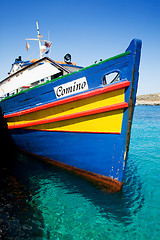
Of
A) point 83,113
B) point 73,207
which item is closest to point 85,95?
point 83,113

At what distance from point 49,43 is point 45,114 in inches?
187

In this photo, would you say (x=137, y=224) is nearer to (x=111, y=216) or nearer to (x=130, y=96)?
(x=111, y=216)

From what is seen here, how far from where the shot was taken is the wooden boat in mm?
3342

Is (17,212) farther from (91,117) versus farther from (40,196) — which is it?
(91,117)

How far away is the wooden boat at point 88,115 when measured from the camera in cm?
334

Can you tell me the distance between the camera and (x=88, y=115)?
381 cm

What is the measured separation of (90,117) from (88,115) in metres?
0.07

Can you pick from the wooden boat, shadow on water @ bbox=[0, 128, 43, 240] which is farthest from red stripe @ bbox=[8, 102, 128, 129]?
shadow on water @ bbox=[0, 128, 43, 240]

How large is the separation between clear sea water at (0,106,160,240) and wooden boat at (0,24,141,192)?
434 millimetres

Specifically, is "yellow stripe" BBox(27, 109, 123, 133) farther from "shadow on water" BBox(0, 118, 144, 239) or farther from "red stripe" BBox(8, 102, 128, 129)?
"shadow on water" BBox(0, 118, 144, 239)

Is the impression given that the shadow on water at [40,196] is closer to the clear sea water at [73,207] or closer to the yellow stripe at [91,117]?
the clear sea water at [73,207]

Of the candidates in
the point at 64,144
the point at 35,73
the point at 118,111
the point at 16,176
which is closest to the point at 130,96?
the point at 118,111

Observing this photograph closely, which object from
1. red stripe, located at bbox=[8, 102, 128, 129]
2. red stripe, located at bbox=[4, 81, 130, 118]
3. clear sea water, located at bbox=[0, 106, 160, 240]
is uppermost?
red stripe, located at bbox=[4, 81, 130, 118]

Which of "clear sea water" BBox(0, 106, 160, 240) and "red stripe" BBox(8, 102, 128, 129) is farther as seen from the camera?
"red stripe" BBox(8, 102, 128, 129)
